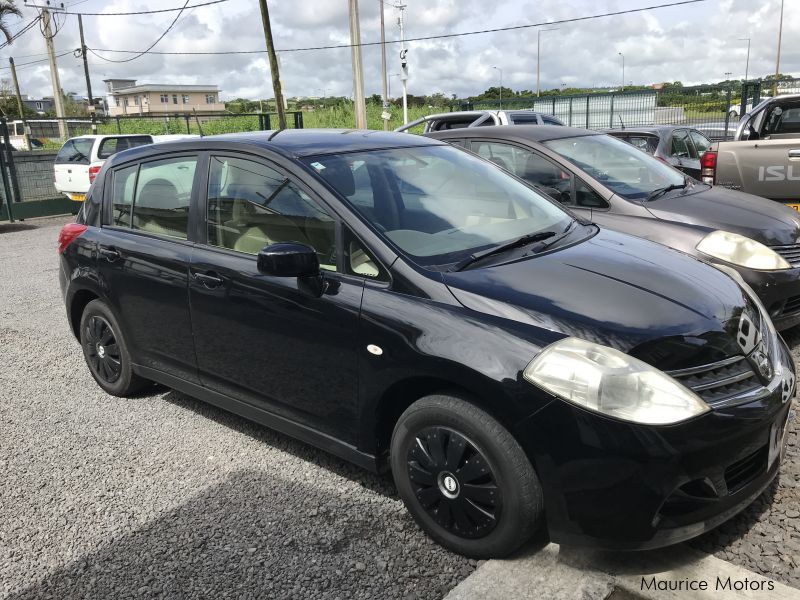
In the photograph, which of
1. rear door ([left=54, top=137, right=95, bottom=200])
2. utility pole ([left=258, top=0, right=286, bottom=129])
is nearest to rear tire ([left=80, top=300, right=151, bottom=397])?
rear door ([left=54, top=137, right=95, bottom=200])

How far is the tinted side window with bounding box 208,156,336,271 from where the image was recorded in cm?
312

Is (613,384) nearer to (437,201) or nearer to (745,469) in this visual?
(745,469)

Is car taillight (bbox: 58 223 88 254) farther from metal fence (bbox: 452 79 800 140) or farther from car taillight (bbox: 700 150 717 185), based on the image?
metal fence (bbox: 452 79 800 140)

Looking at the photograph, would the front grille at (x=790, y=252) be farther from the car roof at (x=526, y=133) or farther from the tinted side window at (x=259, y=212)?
the tinted side window at (x=259, y=212)

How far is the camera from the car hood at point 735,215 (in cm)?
495

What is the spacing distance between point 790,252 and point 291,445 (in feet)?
12.2

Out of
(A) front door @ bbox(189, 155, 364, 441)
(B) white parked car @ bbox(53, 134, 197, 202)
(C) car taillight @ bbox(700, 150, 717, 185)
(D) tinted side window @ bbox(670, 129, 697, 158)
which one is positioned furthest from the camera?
(B) white parked car @ bbox(53, 134, 197, 202)

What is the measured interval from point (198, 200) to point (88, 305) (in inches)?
53.5

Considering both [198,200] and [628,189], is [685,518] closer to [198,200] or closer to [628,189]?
[198,200]

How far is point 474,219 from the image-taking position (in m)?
3.30

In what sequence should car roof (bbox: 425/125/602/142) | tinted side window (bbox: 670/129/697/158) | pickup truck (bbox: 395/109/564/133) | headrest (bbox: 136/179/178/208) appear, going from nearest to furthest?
headrest (bbox: 136/179/178/208) → car roof (bbox: 425/125/602/142) → tinted side window (bbox: 670/129/697/158) → pickup truck (bbox: 395/109/564/133)

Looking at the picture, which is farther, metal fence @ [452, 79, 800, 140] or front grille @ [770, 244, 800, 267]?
metal fence @ [452, 79, 800, 140]

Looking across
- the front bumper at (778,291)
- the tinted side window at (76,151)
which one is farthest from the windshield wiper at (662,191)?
the tinted side window at (76,151)

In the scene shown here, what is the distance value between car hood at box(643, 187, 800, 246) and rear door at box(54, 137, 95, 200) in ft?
41.9
